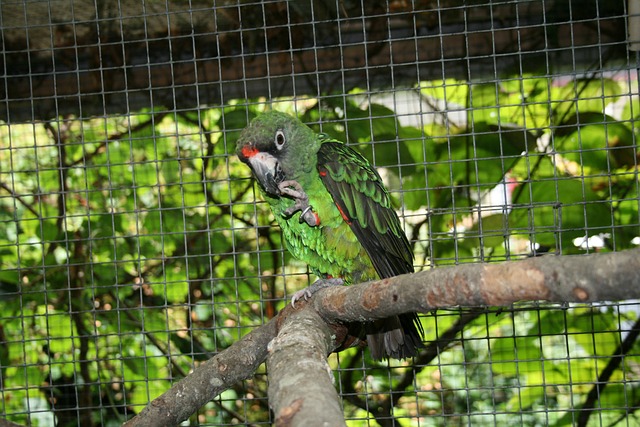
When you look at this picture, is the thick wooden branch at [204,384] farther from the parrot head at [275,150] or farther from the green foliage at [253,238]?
the green foliage at [253,238]

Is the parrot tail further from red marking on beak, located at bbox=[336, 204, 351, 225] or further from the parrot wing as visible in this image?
red marking on beak, located at bbox=[336, 204, 351, 225]

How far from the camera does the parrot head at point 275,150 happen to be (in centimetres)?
234

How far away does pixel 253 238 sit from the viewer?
3752 mm

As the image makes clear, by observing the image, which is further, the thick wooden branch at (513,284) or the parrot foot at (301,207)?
the parrot foot at (301,207)

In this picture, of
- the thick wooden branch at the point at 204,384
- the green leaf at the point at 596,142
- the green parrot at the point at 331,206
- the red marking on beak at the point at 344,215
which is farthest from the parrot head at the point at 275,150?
the green leaf at the point at 596,142

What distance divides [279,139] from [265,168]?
0.14 metres

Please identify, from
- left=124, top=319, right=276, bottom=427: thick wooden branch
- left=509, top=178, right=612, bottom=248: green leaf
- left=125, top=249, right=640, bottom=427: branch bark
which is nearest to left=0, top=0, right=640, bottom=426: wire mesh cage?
left=509, top=178, right=612, bottom=248: green leaf

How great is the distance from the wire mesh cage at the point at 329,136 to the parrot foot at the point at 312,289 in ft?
1.28

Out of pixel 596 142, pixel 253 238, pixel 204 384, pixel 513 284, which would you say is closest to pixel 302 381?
pixel 513 284

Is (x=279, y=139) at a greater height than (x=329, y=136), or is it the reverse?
(x=329, y=136)

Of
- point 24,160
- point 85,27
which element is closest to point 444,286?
point 85,27

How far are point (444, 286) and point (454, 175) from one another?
2.29 metres

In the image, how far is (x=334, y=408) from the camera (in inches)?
38.1

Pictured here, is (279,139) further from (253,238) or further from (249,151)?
(253,238)
